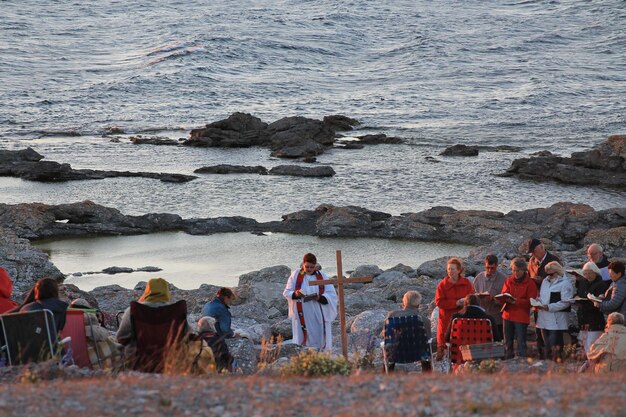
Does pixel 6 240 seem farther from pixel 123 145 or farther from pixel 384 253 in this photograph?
pixel 123 145

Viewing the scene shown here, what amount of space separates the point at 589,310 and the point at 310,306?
3134 mm

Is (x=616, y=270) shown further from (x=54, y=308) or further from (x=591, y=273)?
(x=54, y=308)

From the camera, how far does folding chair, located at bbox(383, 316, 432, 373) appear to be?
1057 centimetres

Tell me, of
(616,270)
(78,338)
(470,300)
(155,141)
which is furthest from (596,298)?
(155,141)

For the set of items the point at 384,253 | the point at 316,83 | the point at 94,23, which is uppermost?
the point at 94,23

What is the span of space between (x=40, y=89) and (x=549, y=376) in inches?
2308

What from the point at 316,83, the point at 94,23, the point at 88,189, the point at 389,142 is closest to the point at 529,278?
the point at 88,189

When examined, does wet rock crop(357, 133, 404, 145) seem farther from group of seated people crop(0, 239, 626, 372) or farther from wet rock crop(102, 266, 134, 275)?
group of seated people crop(0, 239, 626, 372)

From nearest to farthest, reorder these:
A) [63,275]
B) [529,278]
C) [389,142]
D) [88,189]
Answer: [529,278] < [63,275] < [88,189] < [389,142]

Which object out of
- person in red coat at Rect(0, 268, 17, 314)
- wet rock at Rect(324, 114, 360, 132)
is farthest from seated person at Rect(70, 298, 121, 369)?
wet rock at Rect(324, 114, 360, 132)

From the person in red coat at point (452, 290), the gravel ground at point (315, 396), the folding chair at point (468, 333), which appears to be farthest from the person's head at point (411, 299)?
the gravel ground at point (315, 396)

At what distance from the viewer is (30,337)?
30.3 ft

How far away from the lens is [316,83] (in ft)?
216

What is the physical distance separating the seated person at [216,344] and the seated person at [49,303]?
1373 millimetres
